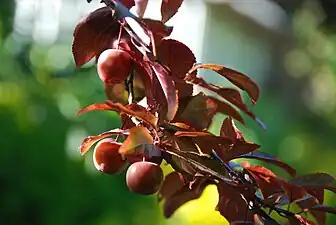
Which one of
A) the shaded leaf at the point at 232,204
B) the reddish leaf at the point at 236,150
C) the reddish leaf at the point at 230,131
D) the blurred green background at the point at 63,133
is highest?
the reddish leaf at the point at 236,150

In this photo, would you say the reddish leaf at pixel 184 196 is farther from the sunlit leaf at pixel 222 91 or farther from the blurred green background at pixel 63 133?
the blurred green background at pixel 63 133

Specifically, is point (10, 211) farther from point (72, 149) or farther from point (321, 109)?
point (321, 109)

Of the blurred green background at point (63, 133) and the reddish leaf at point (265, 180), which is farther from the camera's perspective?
the blurred green background at point (63, 133)

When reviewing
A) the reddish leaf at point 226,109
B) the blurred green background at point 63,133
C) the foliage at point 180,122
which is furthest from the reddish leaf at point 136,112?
the blurred green background at point 63,133

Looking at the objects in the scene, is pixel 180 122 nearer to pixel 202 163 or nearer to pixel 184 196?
pixel 202 163

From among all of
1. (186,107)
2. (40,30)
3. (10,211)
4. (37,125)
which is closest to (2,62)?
(37,125)

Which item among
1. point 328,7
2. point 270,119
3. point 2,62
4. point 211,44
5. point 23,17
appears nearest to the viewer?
point 2,62

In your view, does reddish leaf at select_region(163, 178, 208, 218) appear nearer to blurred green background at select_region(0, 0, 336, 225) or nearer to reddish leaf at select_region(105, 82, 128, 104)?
reddish leaf at select_region(105, 82, 128, 104)
